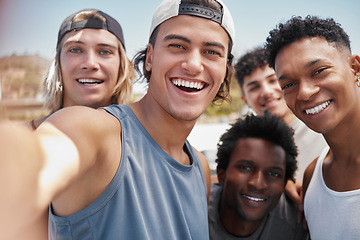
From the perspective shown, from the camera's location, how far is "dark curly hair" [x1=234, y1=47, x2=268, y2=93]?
12.5 feet

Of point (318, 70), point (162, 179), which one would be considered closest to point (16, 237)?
point (162, 179)

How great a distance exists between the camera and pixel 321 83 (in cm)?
186

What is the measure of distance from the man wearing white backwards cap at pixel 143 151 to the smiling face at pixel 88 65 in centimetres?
71

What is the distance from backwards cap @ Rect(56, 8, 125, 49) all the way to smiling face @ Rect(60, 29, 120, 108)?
4 centimetres

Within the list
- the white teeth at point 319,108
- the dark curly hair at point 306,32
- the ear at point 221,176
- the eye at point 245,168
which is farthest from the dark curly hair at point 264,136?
the white teeth at point 319,108

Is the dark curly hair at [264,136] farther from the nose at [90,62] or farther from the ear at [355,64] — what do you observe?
the nose at [90,62]

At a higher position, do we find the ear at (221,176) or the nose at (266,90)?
the nose at (266,90)

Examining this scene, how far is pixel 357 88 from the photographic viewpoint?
1.95 metres

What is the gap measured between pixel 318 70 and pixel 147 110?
3.68ft

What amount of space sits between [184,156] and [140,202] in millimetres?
643

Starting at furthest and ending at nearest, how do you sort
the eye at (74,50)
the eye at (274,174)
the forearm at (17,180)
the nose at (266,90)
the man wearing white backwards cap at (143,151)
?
the nose at (266,90) < the eye at (274,174) < the eye at (74,50) < the man wearing white backwards cap at (143,151) < the forearm at (17,180)

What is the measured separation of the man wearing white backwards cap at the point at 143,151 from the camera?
2.98 feet

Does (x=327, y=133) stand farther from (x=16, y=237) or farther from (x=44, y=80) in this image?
(x=44, y=80)

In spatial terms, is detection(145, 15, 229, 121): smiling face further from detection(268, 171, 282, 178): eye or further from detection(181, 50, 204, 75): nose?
detection(268, 171, 282, 178): eye
